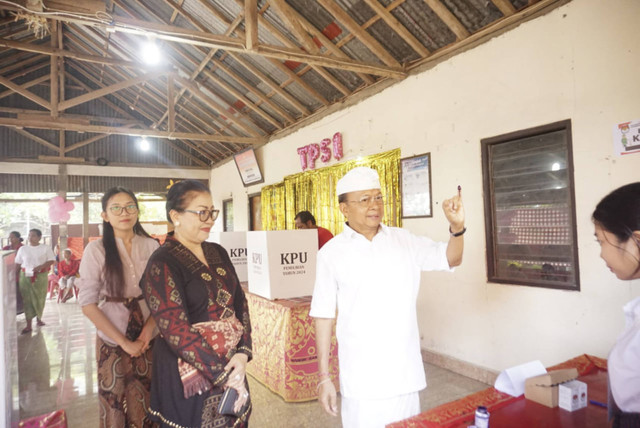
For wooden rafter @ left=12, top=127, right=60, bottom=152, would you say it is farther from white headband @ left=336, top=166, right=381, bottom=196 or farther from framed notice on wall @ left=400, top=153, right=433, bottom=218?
white headband @ left=336, top=166, right=381, bottom=196

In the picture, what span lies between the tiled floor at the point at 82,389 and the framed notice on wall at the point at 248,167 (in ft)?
13.9

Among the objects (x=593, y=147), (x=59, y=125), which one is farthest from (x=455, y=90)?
(x=59, y=125)

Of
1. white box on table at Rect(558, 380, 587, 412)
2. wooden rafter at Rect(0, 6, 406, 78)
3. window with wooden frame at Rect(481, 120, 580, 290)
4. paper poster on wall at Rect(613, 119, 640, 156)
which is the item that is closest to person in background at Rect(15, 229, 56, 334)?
wooden rafter at Rect(0, 6, 406, 78)

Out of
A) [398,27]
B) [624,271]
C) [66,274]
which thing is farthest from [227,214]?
[624,271]

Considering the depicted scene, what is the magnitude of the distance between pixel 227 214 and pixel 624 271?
10183 mm

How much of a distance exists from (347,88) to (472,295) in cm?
322

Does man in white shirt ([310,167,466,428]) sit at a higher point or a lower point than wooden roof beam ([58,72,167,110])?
lower

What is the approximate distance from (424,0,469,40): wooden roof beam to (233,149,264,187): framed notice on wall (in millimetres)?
5238

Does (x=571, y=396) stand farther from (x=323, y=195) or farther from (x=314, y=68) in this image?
(x=323, y=195)

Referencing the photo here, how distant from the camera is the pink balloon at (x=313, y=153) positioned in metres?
6.16

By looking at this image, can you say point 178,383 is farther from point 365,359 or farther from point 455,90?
point 455,90

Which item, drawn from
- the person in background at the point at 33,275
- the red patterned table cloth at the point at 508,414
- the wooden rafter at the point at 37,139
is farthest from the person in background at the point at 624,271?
the wooden rafter at the point at 37,139

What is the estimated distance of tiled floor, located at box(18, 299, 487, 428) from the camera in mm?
2955

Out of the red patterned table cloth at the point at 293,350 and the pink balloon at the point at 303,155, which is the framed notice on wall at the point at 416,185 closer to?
the red patterned table cloth at the point at 293,350
